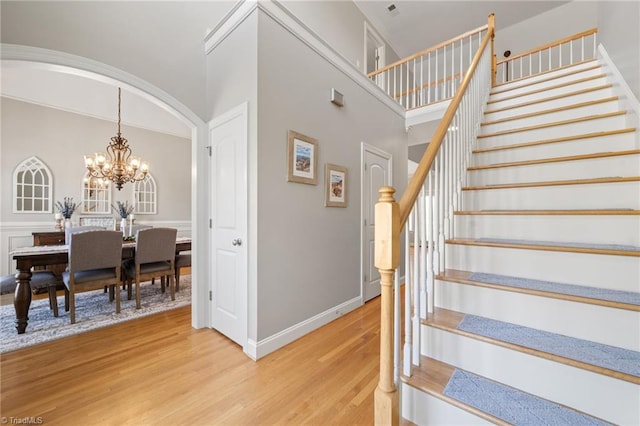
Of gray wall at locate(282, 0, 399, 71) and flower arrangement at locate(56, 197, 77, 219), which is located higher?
gray wall at locate(282, 0, 399, 71)

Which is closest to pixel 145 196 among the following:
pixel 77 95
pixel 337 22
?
pixel 77 95

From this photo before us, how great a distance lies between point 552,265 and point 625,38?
7.51 ft

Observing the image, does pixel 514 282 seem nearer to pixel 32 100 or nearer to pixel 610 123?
pixel 610 123

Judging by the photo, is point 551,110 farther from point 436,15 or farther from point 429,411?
point 436,15

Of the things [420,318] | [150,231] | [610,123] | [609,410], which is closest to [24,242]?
[150,231]

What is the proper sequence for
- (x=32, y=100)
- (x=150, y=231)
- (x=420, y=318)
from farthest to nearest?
1. (x=32, y=100)
2. (x=150, y=231)
3. (x=420, y=318)

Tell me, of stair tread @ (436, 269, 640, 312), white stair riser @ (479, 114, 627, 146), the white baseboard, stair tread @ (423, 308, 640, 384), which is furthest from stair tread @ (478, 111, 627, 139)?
the white baseboard

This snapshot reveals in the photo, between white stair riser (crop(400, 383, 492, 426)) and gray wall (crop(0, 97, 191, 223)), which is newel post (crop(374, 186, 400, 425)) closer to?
white stair riser (crop(400, 383, 492, 426))

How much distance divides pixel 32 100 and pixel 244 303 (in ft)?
17.8

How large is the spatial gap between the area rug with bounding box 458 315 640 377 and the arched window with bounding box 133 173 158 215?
21.1ft

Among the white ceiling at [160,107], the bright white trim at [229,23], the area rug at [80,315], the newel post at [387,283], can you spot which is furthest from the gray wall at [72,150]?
the newel post at [387,283]

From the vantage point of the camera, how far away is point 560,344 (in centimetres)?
118

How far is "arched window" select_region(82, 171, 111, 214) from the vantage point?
16.4 ft

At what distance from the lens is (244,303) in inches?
87.0
